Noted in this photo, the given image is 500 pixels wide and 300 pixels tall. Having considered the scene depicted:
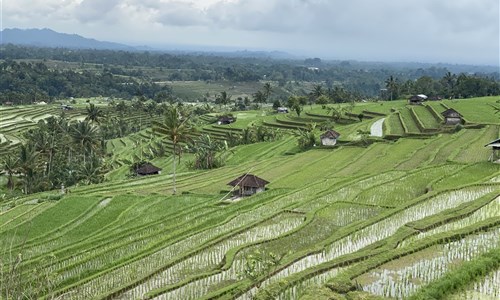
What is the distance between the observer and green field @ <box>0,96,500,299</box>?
1207 centimetres

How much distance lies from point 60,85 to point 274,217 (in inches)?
5105

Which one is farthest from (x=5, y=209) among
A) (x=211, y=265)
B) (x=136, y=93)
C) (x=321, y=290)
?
(x=136, y=93)

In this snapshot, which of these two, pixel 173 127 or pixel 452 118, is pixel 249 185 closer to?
pixel 173 127

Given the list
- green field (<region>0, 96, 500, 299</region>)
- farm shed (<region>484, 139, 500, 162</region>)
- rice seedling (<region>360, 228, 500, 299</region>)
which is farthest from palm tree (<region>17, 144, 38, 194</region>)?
rice seedling (<region>360, 228, 500, 299</region>)

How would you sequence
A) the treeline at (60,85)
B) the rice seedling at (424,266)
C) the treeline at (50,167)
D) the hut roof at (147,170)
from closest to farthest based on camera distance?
the rice seedling at (424,266), the hut roof at (147,170), the treeline at (50,167), the treeline at (60,85)

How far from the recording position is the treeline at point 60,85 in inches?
4953

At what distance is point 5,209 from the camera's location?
1210 inches

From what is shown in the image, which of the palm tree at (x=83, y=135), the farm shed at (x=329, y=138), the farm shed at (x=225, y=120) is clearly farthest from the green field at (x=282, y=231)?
the farm shed at (x=225, y=120)

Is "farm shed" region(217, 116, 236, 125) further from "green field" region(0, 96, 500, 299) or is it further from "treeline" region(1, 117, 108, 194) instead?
"green field" region(0, 96, 500, 299)

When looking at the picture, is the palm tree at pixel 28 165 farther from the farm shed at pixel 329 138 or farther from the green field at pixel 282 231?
the farm shed at pixel 329 138

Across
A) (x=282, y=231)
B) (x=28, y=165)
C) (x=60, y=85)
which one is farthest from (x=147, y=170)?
(x=60, y=85)

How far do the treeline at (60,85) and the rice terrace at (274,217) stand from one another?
3050 inches

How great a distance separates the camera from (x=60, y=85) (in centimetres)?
13575

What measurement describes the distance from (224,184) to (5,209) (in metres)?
14.0
